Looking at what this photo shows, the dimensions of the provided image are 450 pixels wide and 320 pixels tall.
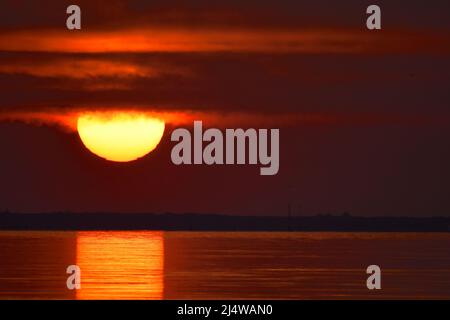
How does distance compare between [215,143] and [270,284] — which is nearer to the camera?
[215,143]

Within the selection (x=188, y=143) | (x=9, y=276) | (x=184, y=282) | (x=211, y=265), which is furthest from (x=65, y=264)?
(x=188, y=143)

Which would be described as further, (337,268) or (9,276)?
(337,268)

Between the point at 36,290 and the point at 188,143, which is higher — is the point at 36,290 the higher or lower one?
the lower one

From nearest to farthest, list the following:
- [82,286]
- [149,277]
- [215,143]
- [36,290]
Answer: [215,143] < [36,290] < [82,286] < [149,277]

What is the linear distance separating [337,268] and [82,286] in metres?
19.3

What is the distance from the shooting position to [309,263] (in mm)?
73188

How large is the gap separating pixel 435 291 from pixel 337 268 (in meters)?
18.1

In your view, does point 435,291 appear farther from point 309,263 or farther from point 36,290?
point 309,263

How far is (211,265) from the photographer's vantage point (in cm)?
6875
